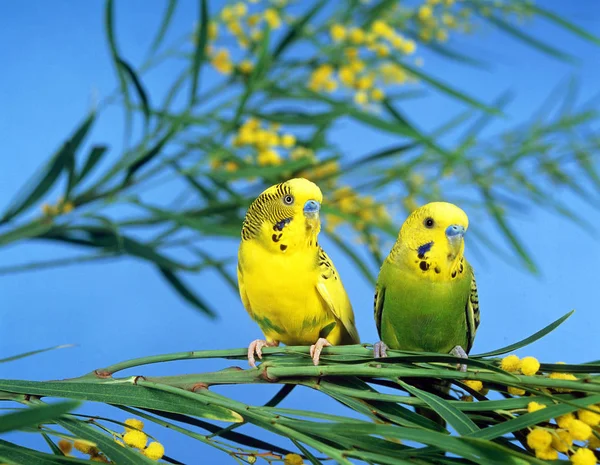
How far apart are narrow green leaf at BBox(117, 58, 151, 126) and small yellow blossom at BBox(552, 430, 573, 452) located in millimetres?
562

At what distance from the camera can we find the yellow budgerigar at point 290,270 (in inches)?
20.6

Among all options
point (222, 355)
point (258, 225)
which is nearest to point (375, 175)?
point (258, 225)

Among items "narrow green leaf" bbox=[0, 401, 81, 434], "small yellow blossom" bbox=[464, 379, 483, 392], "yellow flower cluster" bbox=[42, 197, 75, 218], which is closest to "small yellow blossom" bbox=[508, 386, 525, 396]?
"small yellow blossom" bbox=[464, 379, 483, 392]

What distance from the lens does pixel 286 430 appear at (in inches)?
15.1

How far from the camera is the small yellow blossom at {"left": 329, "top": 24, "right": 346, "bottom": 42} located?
88 centimetres

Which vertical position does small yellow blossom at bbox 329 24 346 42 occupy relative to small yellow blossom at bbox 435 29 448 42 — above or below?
below

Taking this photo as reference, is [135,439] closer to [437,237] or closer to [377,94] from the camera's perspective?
[437,237]

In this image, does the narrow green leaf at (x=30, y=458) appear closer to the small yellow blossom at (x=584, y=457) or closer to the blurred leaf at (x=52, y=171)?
the small yellow blossom at (x=584, y=457)

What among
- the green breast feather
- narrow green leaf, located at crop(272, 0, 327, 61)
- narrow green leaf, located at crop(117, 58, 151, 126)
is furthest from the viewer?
narrow green leaf, located at crop(272, 0, 327, 61)

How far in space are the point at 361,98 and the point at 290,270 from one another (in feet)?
1.41

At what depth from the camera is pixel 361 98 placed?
92 centimetres

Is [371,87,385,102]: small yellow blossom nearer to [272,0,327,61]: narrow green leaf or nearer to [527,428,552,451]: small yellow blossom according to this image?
[272,0,327,61]: narrow green leaf

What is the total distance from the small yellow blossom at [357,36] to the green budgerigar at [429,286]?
0.43m

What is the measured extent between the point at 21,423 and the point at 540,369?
0.27 metres
